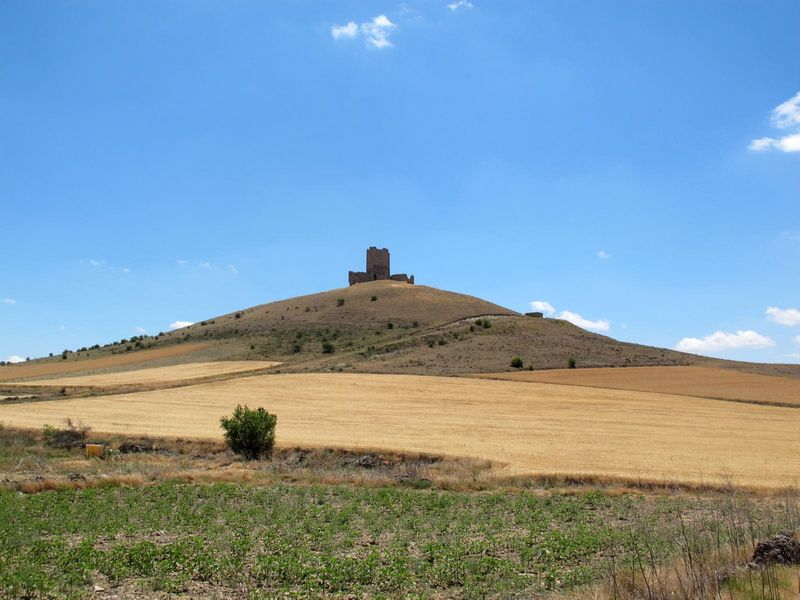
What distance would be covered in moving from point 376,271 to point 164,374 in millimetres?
82657

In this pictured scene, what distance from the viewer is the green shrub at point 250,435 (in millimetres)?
30775

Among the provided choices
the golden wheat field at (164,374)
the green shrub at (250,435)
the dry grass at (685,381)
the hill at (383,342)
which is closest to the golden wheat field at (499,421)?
the green shrub at (250,435)

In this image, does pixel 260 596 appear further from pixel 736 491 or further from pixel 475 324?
pixel 475 324

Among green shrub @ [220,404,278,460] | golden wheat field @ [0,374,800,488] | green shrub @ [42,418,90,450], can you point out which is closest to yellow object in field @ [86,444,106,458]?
green shrub @ [42,418,90,450]

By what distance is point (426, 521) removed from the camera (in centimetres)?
1711

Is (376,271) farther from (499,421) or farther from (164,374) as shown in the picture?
(499,421)

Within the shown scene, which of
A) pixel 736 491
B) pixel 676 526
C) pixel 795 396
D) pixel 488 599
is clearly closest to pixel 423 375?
pixel 795 396

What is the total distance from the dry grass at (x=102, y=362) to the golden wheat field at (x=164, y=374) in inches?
407

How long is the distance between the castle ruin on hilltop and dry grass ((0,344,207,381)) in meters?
53.5

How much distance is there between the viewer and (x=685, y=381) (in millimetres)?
62844

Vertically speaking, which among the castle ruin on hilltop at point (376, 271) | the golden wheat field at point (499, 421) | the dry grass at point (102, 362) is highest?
the castle ruin on hilltop at point (376, 271)

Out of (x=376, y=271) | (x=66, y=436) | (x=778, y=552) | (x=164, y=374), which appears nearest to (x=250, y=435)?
(x=66, y=436)

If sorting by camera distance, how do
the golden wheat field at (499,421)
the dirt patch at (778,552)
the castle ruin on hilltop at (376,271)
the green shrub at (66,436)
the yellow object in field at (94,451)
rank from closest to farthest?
the dirt patch at (778,552) → the golden wheat field at (499,421) → the yellow object in field at (94,451) → the green shrub at (66,436) → the castle ruin on hilltop at (376,271)

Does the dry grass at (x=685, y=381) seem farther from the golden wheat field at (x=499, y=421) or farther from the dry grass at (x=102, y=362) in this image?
the dry grass at (x=102, y=362)
